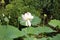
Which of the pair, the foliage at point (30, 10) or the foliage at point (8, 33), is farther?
the foliage at point (30, 10)

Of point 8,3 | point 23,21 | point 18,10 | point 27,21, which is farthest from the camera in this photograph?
point 8,3

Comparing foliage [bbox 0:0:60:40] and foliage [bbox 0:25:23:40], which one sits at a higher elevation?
foliage [bbox 0:0:60:40]

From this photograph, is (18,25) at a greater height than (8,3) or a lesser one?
lesser

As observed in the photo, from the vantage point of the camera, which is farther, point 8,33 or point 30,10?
point 30,10

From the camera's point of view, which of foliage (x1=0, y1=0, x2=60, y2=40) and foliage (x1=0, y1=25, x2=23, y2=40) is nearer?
foliage (x1=0, y1=25, x2=23, y2=40)

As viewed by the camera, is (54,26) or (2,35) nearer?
(2,35)

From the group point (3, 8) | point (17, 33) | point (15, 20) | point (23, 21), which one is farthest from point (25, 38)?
point (3, 8)

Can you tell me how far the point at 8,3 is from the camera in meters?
3.75

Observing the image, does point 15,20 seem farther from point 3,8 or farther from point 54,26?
point 54,26

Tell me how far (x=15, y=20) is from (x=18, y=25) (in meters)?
0.15

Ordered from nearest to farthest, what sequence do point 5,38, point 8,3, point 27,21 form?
point 5,38, point 27,21, point 8,3

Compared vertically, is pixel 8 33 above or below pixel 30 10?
below

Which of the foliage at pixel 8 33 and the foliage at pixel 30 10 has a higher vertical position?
the foliage at pixel 30 10

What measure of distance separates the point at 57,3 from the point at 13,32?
1153 mm
